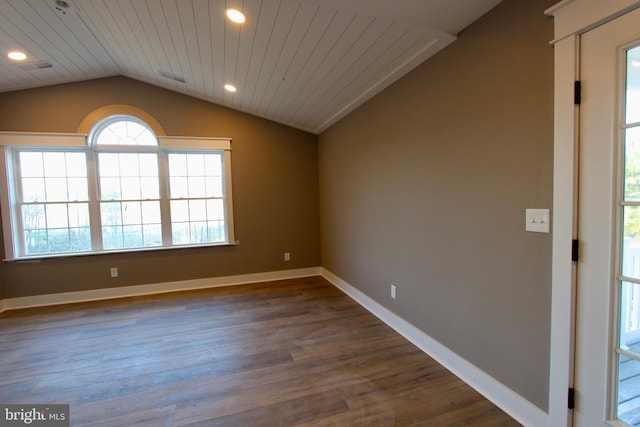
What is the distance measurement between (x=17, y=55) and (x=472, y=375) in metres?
4.98

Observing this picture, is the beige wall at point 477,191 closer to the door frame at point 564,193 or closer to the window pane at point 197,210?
the door frame at point 564,193

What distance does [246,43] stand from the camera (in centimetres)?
240

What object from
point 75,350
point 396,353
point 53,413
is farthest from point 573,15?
point 75,350

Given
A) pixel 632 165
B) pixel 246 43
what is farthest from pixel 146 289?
pixel 632 165

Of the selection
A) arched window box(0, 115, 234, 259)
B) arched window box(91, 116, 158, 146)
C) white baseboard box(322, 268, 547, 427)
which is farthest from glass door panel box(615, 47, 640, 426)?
arched window box(91, 116, 158, 146)

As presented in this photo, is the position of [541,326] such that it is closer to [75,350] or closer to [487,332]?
[487,332]

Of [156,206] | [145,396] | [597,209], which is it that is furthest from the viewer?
[156,206]

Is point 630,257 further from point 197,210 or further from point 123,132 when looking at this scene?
point 123,132

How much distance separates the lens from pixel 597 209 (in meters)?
1.28

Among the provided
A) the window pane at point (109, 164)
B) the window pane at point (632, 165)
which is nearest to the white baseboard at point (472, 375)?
the window pane at point (632, 165)

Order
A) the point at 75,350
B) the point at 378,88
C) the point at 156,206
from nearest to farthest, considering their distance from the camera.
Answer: the point at 75,350 → the point at 378,88 → the point at 156,206

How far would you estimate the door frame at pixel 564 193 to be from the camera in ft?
4.30

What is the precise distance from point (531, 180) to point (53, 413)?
3140mm

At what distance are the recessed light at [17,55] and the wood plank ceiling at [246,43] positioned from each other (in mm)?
52
